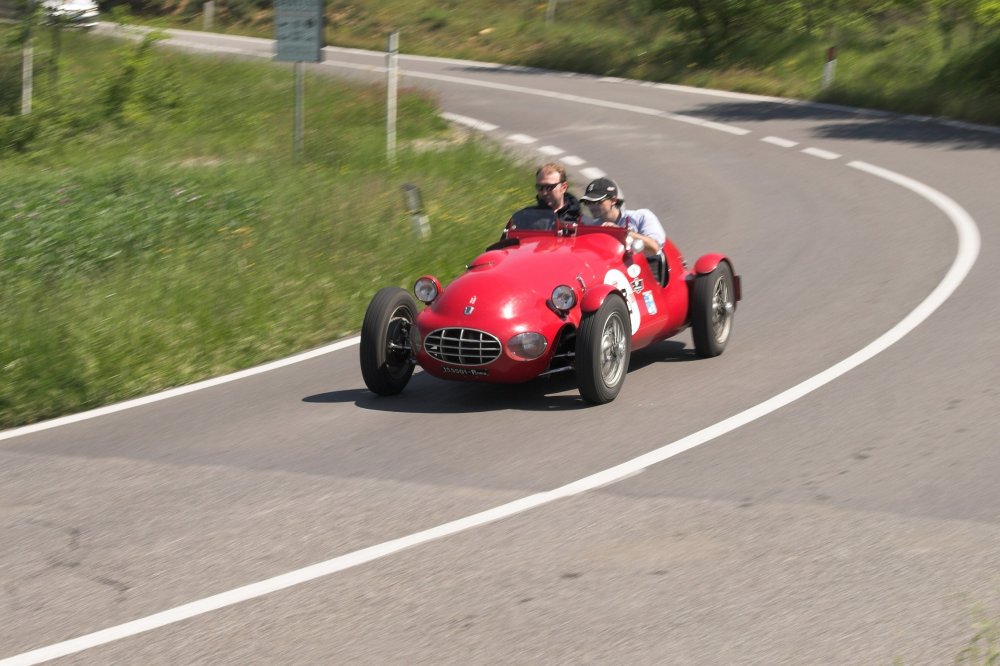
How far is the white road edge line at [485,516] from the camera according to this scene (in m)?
5.77

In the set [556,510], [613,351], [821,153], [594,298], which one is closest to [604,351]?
[613,351]

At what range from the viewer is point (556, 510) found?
7.28m

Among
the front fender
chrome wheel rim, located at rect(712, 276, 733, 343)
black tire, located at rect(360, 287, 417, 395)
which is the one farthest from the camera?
chrome wheel rim, located at rect(712, 276, 733, 343)

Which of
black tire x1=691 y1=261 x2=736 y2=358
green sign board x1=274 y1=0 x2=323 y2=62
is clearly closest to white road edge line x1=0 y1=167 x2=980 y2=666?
black tire x1=691 y1=261 x2=736 y2=358

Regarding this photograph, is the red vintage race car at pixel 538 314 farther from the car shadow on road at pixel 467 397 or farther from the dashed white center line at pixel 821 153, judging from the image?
the dashed white center line at pixel 821 153

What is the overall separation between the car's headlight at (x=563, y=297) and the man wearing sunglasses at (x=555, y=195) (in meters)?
1.33

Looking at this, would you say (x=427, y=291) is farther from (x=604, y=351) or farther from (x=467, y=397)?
(x=604, y=351)

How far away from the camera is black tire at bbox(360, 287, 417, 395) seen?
990 cm

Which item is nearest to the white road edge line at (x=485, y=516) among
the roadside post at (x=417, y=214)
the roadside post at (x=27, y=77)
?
the roadside post at (x=417, y=214)

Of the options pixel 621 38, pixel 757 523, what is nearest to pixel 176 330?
pixel 757 523

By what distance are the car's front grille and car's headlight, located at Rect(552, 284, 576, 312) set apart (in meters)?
0.48

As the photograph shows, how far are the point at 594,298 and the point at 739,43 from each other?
2871 cm

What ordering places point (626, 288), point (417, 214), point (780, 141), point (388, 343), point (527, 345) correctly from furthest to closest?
point (780, 141)
point (417, 214)
point (626, 288)
point (388, 343)
point (527, 345)

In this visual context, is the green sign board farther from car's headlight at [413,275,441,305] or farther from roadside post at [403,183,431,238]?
car's headlight at [413,275,441,305]
